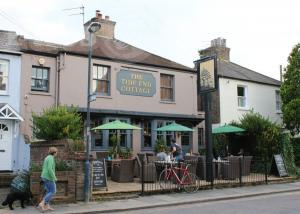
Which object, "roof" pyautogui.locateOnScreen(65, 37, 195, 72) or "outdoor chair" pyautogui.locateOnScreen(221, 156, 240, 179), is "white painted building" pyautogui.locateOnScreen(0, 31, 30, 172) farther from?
"outdoor chair" pyautogui.locateOnScreen(221, 156, 240, 179)

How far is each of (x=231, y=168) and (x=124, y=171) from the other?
15.8 ft

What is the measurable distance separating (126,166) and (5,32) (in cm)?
960

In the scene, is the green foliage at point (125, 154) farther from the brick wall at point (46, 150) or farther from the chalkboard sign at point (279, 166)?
the chalkboard sign at point (279, 166)

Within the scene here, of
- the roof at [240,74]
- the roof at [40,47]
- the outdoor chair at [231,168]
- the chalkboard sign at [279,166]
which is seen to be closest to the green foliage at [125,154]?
the outdoor chair at [231,168]

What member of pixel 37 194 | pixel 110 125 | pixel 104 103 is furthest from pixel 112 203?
pixel 104 103

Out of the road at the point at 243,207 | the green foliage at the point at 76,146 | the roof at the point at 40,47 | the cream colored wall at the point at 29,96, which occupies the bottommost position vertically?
the road at the point at 243,207

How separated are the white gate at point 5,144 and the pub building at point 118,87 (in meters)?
0.92

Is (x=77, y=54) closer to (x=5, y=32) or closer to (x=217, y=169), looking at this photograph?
(x=5, y=32)

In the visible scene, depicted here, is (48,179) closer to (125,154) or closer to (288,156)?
(125,154)

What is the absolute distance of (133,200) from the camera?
13.4 meters

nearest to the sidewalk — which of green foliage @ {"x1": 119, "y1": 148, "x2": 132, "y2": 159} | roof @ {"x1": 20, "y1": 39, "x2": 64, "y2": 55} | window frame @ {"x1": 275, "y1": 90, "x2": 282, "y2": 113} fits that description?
green foliage @ {"x1": 119, "y1": 148, "x2": 132, "y2": 159}

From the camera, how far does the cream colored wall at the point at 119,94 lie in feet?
66.1

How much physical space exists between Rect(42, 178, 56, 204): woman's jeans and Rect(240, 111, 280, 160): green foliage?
1273 cm

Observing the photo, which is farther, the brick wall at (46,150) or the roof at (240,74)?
the roof at (240,74)
